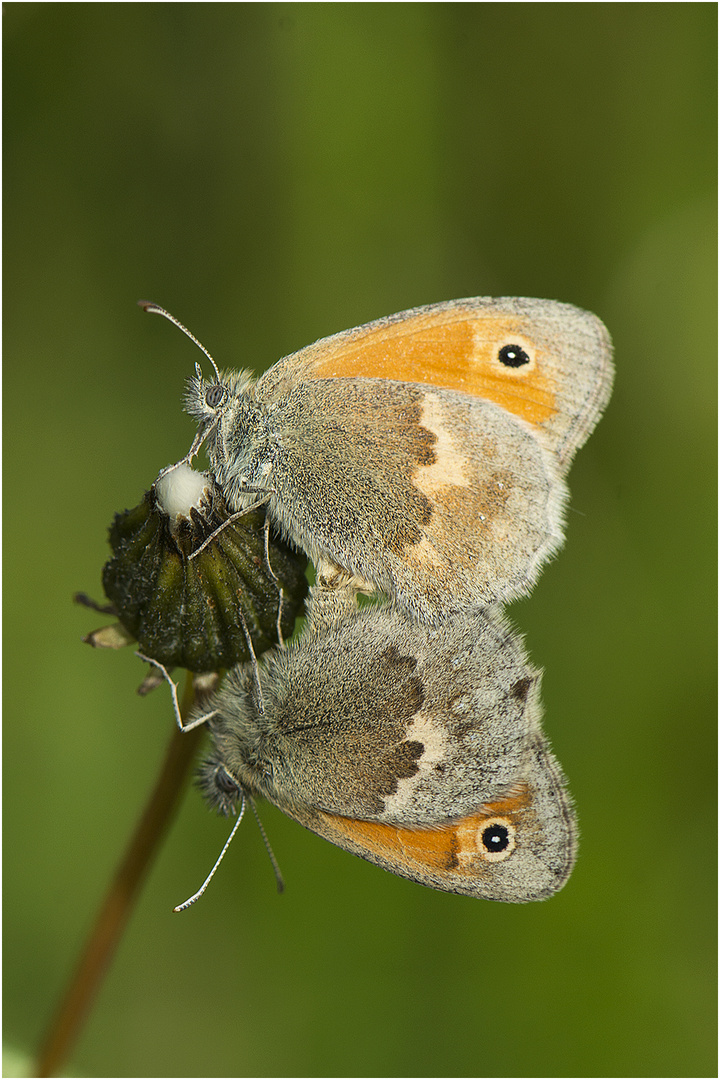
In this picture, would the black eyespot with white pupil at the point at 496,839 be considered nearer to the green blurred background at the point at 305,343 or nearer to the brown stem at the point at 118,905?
the brown stem at the point at 118,905

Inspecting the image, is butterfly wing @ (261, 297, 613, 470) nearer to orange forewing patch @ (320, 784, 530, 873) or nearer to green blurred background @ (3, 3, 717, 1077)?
orange forewing patch @ (320, 784, 530, 873)

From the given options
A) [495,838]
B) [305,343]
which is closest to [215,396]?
[495,838]

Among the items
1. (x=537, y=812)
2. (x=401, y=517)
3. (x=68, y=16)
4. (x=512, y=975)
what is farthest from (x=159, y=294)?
(x=512, y=975)

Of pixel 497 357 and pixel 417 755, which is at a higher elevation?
pixel 497 357

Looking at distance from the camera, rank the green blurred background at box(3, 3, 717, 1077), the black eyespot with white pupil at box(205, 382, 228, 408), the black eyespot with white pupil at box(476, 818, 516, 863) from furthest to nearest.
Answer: the green blurred background at box(3, 3, 717, 1077) < the black eyespot with white pupil at box(205, 382, 228, 408) < the black eyespot with white pupil at box(476, 818, 516, 863)

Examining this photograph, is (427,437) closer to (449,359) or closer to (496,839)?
(449,359)

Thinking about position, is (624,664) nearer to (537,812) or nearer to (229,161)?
(537,812)

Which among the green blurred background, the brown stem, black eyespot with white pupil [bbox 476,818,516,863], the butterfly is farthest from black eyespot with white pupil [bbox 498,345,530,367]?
the green blurred background
